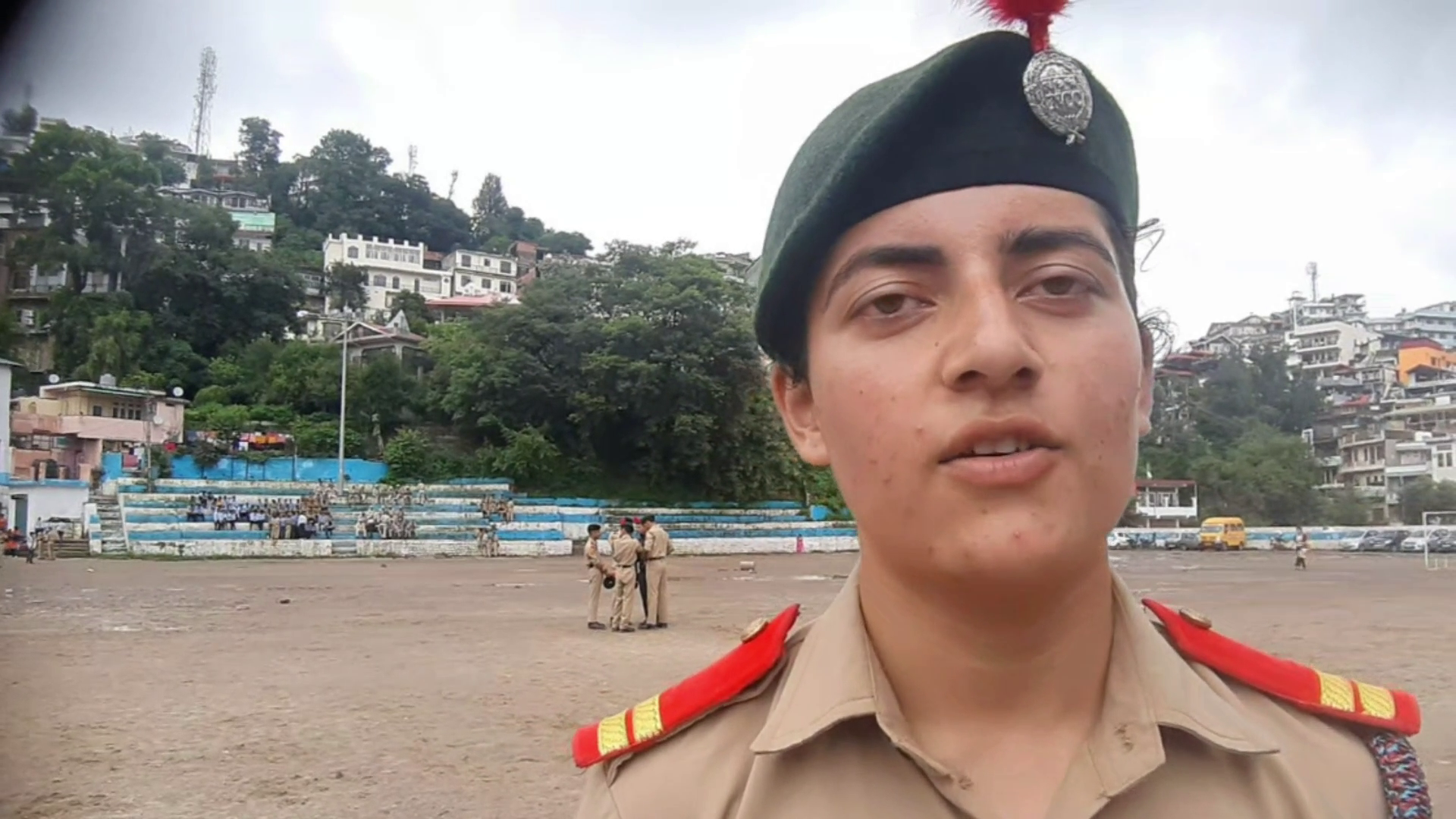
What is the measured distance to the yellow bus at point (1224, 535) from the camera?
40.7 m

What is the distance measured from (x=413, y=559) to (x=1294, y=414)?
55938 mm

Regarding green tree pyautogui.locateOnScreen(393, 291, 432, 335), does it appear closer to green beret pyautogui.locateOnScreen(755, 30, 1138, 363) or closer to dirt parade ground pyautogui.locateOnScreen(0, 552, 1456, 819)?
dirt parade ground pyautogui.locateOnScreen(0, 552, 1456, 819)

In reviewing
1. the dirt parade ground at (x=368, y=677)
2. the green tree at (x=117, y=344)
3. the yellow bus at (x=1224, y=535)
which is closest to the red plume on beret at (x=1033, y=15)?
the dirt parade ground at (x=368, y=677)

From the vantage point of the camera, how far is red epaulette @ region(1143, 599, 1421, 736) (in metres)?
1.31

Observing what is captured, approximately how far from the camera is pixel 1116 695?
1.21m

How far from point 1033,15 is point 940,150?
0.23m

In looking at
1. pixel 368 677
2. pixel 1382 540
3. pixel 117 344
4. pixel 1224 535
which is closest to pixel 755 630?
pixel 368 677

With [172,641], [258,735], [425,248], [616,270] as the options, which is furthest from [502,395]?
[425,248]

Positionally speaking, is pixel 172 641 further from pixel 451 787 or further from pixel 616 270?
pixel 616 270

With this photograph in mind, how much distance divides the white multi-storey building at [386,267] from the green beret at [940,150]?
229 ft

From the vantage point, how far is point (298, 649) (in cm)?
981

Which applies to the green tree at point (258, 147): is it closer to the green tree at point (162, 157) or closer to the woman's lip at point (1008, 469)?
the green tree at point (162, 157)

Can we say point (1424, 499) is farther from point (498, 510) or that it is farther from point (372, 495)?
point (372, 495)

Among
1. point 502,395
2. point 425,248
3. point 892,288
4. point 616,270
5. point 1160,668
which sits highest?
point 425,248
